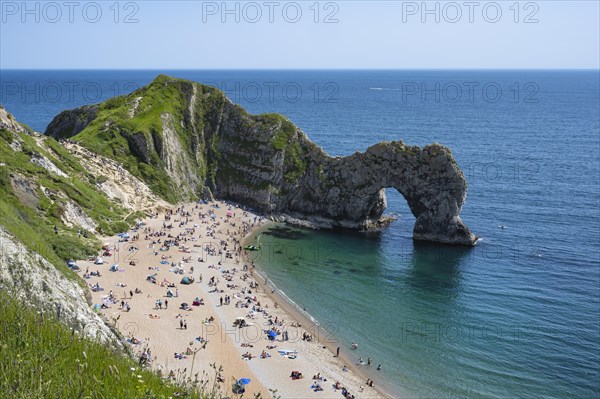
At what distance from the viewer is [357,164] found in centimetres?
8862

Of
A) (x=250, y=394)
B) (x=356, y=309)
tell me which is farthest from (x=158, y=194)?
(x=250, y=394)

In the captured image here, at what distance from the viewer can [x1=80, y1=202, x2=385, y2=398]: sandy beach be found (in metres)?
44.5

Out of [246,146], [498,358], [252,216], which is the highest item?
[246,146]

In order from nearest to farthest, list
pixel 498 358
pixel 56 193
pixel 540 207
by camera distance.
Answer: pixel 498 358 → pixel 56 193 → pixel 540 207

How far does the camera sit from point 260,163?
96188 millimetres

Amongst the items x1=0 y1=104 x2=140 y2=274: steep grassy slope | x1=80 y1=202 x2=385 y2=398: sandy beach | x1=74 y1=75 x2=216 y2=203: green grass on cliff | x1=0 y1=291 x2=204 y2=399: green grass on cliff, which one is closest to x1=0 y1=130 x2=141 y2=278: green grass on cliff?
x1=0 y1=104 x2=140 y2=274: steep grassy slope

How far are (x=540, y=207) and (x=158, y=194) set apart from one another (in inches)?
2763

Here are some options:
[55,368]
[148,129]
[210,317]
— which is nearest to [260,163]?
[148,129]

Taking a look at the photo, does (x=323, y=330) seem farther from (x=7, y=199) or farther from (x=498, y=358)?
(x=7, y=199)

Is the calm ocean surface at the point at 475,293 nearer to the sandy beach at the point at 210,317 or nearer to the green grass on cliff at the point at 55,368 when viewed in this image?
the sandy beach at the point at 210,317

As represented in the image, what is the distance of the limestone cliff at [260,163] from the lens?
83.6m

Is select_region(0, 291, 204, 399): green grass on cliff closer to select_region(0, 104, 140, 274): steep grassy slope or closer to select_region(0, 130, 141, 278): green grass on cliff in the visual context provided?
select_region(0, 130, 141, 278): green grass on cliff

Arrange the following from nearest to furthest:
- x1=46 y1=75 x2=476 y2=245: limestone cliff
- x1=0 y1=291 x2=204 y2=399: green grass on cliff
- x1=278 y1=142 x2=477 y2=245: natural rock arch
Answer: x1=0 y1=291 x2=204 y2=399: green grass on cliff
x1=278 y1=142 x2=477 y2=245: natural rock arch
x1=46 y1=75 x2=476 y2=245: limestone cliff

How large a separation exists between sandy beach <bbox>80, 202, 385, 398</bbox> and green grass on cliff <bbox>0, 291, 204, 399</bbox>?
48.6 feet
